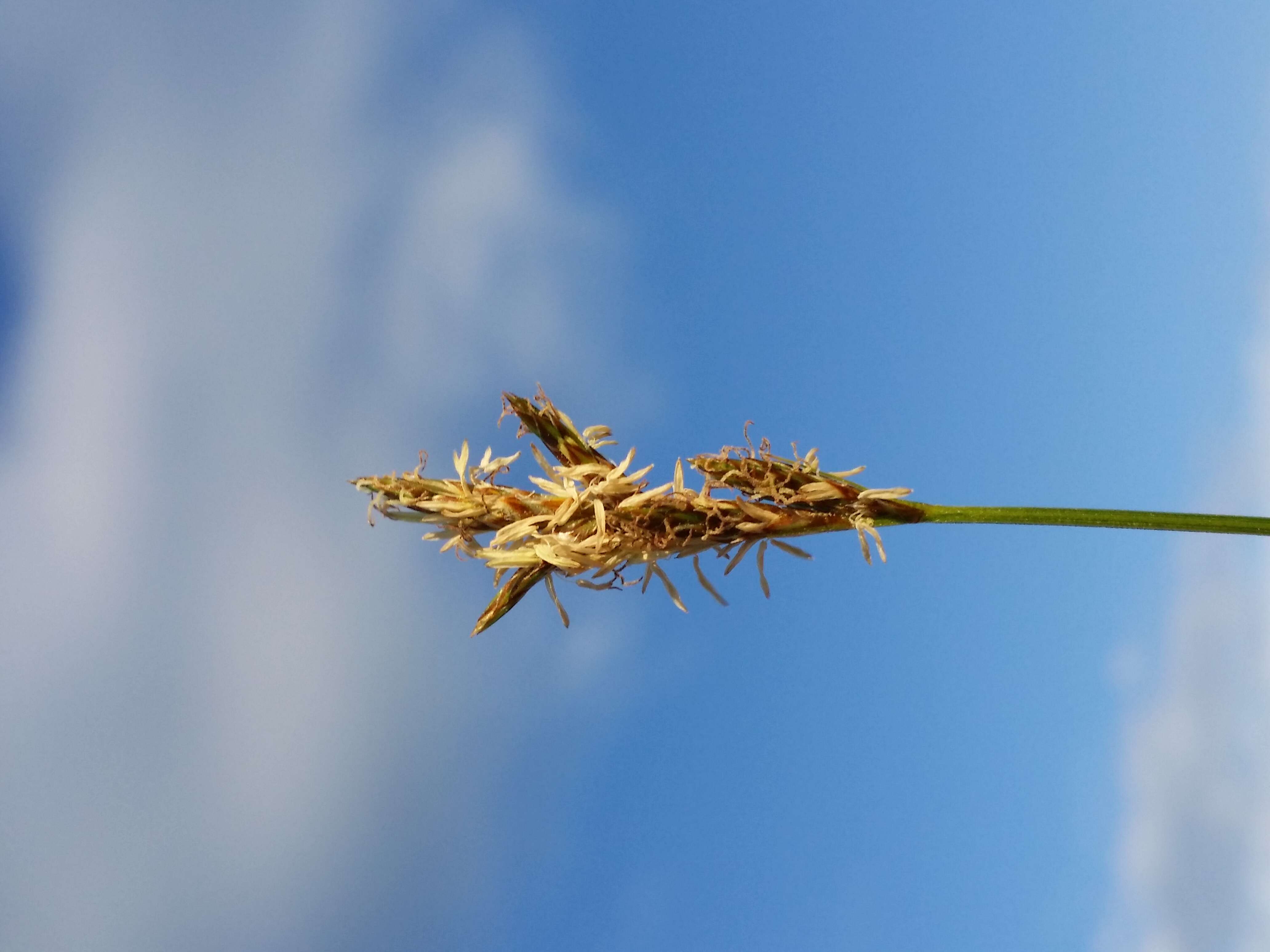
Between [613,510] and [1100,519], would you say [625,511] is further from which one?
[1100,519]

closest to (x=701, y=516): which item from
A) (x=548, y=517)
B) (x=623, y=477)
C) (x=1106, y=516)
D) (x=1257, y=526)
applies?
(x=623, y=477)

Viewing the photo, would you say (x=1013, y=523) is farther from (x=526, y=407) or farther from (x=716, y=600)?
(x=526, y=407)

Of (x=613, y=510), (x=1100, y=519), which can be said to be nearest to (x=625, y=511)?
(x=613, y=510)
